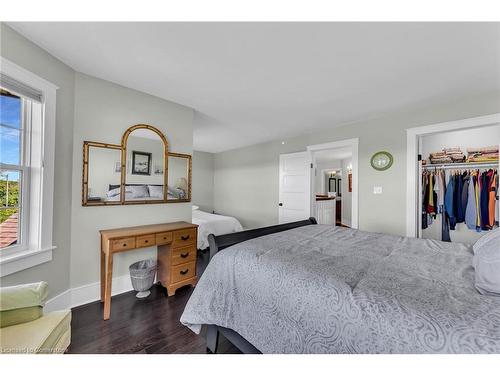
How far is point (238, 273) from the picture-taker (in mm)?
1338

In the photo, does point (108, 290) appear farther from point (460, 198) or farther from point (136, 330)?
point (460, 198)

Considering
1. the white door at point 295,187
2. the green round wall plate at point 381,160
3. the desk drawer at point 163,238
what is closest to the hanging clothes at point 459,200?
the green round wall plate at point 381,160

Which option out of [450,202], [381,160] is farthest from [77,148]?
[450,202]

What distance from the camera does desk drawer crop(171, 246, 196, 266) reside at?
2.26m

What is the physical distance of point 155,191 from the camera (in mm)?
2502

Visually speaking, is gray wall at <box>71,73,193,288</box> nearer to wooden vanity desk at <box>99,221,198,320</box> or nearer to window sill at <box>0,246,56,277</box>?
wooden vanity desk at <box>99,221,198,320</box>

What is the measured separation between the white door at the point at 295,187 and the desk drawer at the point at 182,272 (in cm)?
236

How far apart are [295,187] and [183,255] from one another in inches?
102

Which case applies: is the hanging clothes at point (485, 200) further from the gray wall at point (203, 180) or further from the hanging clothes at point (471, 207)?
the gray wall at point (203, 180)

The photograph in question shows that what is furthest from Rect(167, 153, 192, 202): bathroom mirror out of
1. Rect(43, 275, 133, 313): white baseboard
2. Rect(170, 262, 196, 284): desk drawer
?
Rect(43, 275, 133, 313): white baseboard

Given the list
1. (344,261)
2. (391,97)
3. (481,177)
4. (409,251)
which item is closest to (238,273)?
(344,261)

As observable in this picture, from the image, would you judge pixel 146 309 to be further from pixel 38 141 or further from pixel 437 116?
pixel 437 116
